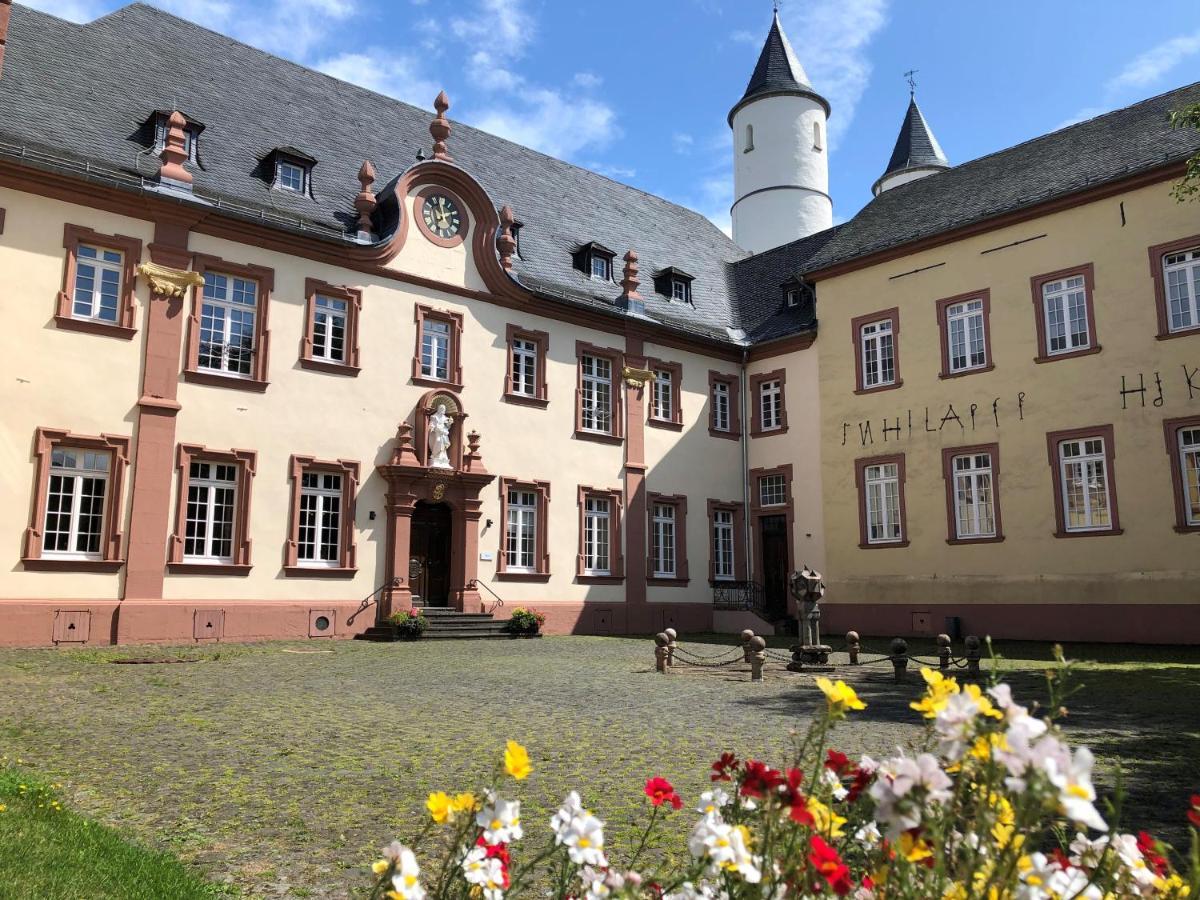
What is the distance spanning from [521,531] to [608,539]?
2.62 meters

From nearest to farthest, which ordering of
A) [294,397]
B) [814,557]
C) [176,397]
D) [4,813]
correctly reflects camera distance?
[4,813] → [176,397] → [294,397] → [814,557]

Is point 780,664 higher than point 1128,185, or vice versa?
point 1128,185

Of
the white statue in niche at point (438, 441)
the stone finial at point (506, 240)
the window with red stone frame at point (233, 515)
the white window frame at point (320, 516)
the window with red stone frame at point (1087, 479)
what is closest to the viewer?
the window with red stone frame at point (233, 515)

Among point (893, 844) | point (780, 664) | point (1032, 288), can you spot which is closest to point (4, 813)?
point (893, 844)

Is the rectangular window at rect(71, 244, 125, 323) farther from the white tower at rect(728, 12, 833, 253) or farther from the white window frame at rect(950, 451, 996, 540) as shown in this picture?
the white tower at rect(728, 12, 833, 253)

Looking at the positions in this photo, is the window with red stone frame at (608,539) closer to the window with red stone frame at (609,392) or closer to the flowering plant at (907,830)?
the window with red stone frame at (609,392)

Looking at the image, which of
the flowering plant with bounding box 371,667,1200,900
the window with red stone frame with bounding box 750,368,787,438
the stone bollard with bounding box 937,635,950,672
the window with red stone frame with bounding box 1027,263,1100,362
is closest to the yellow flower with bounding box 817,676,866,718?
the flowering plant with bounding box 371,667,1200,900

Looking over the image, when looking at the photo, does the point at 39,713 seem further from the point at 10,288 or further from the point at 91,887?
the point at 10,288

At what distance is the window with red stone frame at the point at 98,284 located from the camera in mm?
16625

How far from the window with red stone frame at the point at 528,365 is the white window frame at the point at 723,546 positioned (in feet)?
21.1

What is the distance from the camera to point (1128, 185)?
19.8 meters

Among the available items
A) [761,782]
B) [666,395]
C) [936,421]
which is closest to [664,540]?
[666,395]

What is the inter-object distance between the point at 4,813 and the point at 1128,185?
21830mm

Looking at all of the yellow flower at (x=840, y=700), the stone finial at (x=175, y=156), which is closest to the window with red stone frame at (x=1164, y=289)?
the stone finial at (x=175, y=156)
